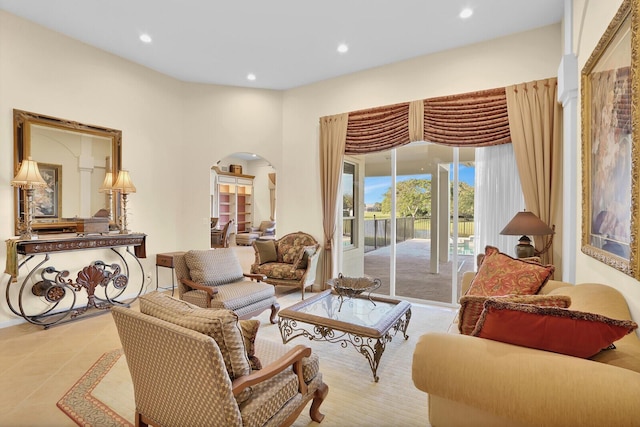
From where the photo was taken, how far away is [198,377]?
1346 millimetres

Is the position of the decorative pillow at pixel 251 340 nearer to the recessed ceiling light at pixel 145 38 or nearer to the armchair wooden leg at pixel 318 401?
the armchair wooden leg at pixel 318 401

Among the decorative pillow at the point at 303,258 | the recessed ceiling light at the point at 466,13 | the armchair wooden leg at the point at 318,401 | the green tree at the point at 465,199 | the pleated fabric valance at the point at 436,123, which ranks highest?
the recessed ceiling light at the point at 466,13

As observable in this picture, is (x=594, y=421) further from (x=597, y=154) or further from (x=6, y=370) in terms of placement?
(x=6, y=370)

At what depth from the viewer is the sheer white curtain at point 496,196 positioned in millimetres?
3926

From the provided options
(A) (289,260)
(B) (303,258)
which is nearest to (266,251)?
(A) (289,260)

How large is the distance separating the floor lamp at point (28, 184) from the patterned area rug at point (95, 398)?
1.83 meters

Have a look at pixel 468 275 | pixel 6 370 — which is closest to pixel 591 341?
pixel 468 275

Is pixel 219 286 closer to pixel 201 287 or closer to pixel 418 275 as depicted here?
pixel 201 287

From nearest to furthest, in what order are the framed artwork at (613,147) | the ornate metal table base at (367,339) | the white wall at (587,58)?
the framed artwork at (613,147)
the white wall at (587,58)
the ornate metal table base at (367,339)

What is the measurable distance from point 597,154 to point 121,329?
123 inches

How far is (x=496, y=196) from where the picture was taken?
159 inches

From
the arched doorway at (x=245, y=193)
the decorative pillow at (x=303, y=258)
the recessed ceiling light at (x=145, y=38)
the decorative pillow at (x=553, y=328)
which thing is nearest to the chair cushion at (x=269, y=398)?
the decorative pillow at (x=553, y=328)

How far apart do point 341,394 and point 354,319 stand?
0.60 metres

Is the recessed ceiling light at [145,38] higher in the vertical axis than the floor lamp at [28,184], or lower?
higher
